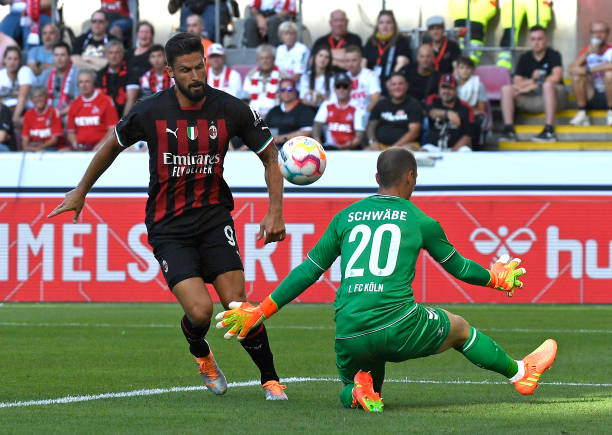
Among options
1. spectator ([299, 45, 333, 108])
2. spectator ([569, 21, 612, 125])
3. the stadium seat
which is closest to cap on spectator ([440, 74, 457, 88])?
the stadium seat

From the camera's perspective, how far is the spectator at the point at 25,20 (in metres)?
21.4

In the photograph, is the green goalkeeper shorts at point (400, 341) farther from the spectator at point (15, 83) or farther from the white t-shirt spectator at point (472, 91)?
the spectator at point (15, 83)

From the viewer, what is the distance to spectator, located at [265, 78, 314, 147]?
17578mm

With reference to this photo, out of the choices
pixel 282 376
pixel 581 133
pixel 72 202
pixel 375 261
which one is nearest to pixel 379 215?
pixel 375 261

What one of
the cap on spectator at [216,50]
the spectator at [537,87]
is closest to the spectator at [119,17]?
the cap on spectator at [216,50]

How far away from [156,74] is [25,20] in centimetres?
410

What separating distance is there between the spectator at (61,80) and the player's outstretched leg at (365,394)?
44.2 ft

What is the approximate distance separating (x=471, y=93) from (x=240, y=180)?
372 centimetres

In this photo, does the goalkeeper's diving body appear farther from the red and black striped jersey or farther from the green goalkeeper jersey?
the red and black striped jersey

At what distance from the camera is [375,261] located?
21.1 feet

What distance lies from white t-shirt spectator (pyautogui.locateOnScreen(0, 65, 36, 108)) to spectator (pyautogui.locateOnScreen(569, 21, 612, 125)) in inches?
333

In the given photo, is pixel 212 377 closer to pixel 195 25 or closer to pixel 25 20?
pixel 195 25

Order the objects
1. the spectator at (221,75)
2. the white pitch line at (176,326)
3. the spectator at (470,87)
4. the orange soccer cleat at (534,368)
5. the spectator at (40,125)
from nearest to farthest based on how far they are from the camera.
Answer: the orange soccer cleat at (534,368) → the white pitch line at (176,326) → the spectator at (470,87) → the spectator at (221,75) → the spectator at (40,125)

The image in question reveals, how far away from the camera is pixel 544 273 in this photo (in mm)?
15469
